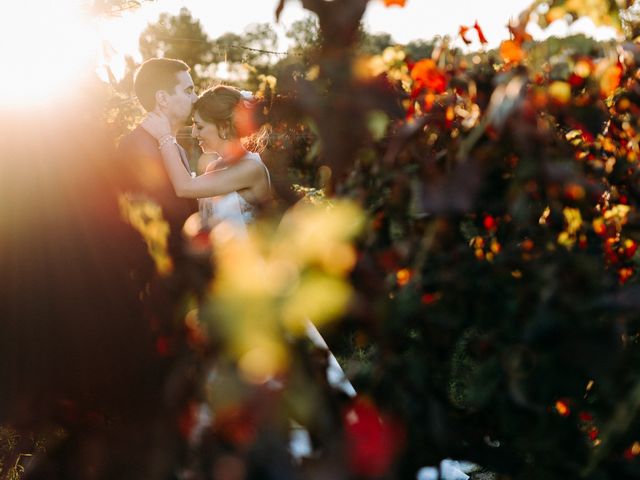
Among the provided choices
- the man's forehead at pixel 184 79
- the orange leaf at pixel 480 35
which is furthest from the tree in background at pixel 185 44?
the orange leaf at pixel 480 35

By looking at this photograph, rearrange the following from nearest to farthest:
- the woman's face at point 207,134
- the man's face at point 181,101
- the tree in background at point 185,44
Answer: the woman's face at point 207,134, the man's face at point 181,101, the tree in background at point 185,44

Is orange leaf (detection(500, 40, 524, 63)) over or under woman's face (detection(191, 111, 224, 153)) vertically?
over

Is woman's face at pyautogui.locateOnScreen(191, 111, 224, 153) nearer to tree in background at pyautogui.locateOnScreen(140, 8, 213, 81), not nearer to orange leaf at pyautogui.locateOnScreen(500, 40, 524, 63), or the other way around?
orange leaf at pyautogui.locateOnScreen(500, 40, 524, 63)

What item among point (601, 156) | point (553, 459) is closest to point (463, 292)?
point (553, 459)

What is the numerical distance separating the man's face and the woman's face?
161 mm

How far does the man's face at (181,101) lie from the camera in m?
5.34

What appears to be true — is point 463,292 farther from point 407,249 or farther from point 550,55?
point 550,55

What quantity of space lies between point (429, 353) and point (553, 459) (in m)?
0.28

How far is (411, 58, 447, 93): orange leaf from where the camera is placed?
57.1 inches

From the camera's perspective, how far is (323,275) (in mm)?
931

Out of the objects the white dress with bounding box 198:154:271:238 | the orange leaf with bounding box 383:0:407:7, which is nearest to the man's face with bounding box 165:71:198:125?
the white dress with bounding box 198:154:271:238

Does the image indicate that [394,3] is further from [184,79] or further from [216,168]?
[184,79]

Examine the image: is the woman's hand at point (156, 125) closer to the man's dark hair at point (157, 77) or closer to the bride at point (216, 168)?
the bride at point (216, 168)

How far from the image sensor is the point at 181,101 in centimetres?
541
